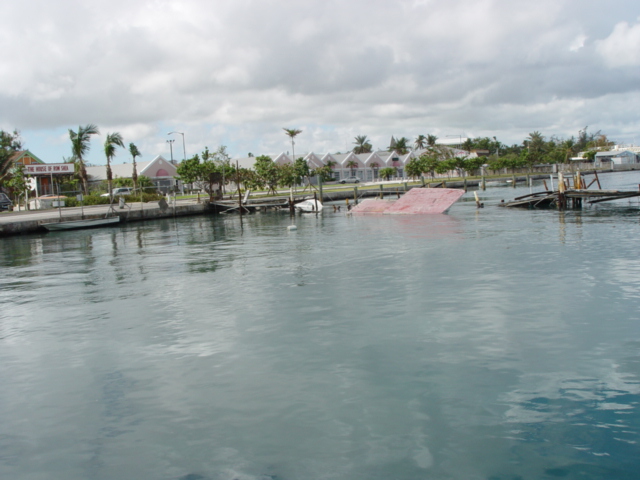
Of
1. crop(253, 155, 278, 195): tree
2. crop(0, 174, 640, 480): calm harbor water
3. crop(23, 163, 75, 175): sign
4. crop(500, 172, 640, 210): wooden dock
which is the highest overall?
crop(23, 163, 75, 175): sign

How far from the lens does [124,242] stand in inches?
1288

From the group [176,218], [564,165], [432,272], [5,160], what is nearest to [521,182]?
[564,165]

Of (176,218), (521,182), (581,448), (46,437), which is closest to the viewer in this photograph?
(581,448)

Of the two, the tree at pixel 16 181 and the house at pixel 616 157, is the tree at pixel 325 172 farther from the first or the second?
the house at pixel 616 157

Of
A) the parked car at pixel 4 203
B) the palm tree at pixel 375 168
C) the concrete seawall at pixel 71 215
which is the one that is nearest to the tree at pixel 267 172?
the concrete seawall at pixel 71 215

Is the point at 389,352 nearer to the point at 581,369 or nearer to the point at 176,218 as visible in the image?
the point at 581,369

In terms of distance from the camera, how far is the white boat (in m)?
40.5

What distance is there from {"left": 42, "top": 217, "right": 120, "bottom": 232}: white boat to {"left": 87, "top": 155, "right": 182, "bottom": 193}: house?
1764 inches

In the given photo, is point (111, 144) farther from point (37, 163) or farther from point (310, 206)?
point (310, 206)

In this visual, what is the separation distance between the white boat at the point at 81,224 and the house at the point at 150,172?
44797mm

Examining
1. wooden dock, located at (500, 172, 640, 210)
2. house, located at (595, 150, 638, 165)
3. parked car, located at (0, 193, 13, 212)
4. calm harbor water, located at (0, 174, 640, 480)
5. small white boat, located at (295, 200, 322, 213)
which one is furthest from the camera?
house, located at (595, 150, 638, 165)

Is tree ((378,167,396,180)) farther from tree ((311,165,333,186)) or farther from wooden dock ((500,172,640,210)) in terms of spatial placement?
wooden dock ((500,172,640,210))

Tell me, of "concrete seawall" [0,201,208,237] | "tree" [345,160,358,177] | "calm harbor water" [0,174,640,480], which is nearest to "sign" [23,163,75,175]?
"concrete seawall" [0,201,208,237]

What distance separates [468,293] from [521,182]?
9885 cm
